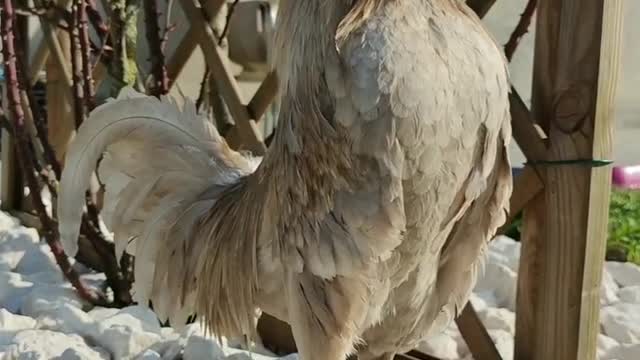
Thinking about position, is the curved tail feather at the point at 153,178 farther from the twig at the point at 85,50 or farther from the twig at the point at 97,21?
the twig at the point at 97,21

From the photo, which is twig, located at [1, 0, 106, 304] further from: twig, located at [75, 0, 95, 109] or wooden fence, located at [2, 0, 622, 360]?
wooden fence, located at [2, 0, 622, 360]

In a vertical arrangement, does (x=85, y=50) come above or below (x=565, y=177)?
above

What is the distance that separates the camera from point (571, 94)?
116 inches

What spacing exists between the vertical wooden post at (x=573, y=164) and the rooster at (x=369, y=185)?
1.45 ft

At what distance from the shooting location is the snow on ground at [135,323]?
11.9 ft

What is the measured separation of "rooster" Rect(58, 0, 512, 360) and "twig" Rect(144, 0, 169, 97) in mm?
1298

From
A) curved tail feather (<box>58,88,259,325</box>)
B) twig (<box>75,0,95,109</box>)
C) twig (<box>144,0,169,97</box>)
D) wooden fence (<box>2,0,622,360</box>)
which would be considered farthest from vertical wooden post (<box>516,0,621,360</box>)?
twig (<box>75,0,95,109</box>)

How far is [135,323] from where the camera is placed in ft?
12.6

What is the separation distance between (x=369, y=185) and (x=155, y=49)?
6.51 ft

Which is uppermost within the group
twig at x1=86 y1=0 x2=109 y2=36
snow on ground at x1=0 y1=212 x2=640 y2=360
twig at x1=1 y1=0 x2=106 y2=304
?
twig at x1=86 y1=0 x2=109 y2=36

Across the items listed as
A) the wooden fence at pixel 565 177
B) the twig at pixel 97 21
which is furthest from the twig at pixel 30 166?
the wooden fence at pixel 565 177

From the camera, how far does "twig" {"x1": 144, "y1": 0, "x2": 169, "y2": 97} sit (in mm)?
3938

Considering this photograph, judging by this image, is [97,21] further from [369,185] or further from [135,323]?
[369,185]

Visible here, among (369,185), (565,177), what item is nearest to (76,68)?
(565,177)
